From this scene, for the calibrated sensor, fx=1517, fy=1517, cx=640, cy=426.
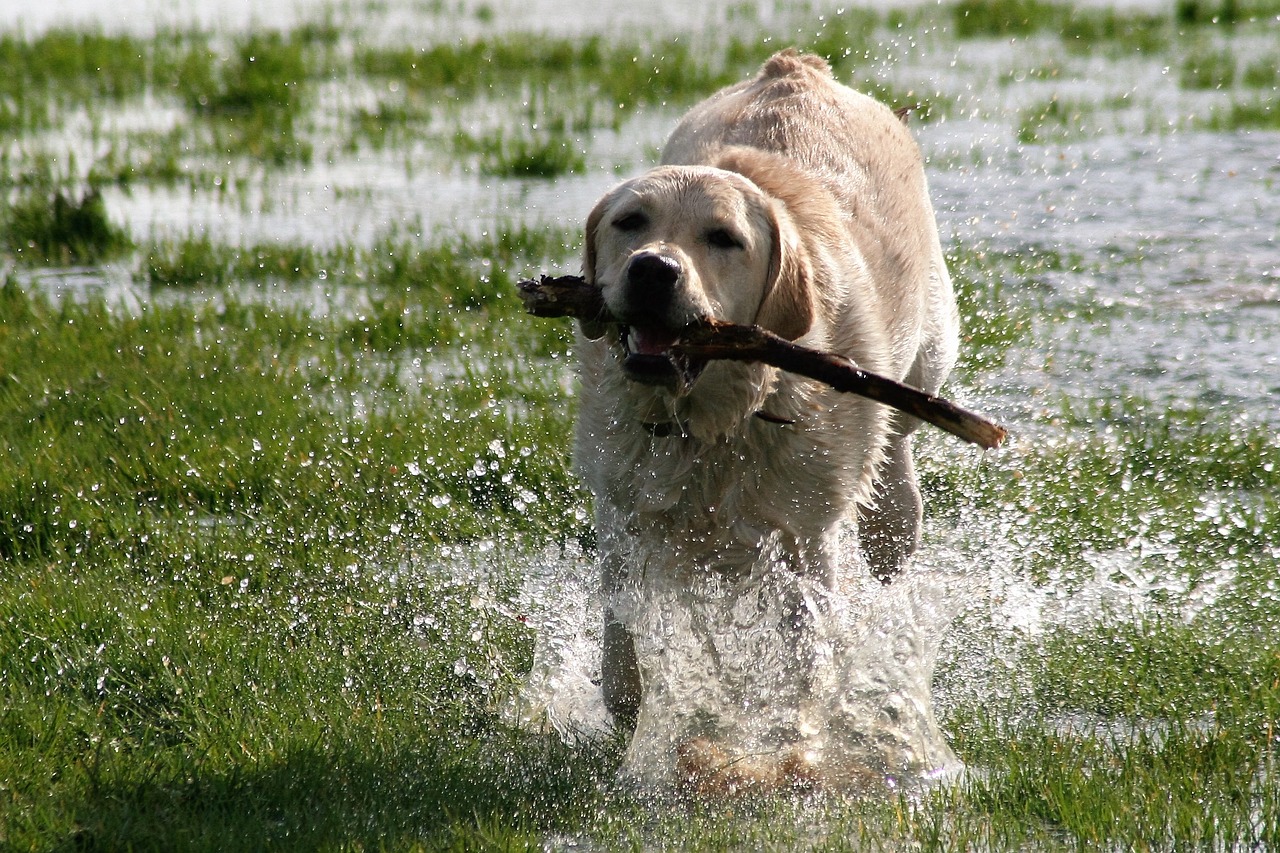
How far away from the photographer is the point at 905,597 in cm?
434

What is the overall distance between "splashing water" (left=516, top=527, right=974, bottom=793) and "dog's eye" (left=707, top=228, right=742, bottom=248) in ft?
2.77

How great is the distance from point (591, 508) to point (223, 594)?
4.22ft

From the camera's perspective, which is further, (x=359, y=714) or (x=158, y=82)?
(x=158, y=82)

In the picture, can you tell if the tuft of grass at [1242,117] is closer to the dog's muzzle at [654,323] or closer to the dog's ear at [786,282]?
the dog's ear at [786,282]

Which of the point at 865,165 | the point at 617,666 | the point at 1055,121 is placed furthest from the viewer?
the point at 1055,121

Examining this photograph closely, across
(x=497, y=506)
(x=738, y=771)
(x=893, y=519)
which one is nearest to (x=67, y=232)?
(x=497, y=506)

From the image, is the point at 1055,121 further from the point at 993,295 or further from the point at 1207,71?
the point at 993,295

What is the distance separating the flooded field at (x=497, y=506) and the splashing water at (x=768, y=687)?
2 cm

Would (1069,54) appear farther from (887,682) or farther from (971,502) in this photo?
(887,682)

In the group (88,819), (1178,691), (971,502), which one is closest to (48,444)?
(88,819)

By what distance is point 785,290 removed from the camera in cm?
375

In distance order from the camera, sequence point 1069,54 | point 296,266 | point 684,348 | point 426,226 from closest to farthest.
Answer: point 684,348 < point 296,266 < point 426,226 < point 1069,54

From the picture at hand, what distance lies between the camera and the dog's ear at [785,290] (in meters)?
3.74

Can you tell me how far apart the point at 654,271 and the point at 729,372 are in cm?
44
